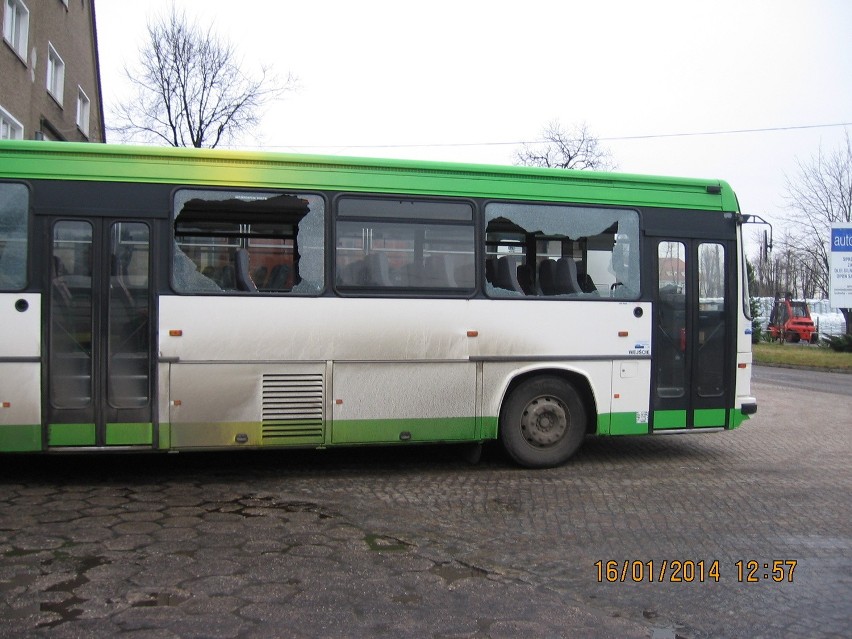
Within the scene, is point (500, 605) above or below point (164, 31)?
below

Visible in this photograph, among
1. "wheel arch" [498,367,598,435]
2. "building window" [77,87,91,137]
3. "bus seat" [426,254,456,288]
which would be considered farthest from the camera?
"building window" [77,87,91,137]

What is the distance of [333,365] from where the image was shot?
7613 mm

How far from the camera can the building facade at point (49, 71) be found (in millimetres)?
19875

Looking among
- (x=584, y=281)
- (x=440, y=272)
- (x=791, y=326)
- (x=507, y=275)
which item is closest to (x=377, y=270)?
(x=440, y=272)

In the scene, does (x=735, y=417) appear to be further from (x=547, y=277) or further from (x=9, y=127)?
(x=9, y=127)

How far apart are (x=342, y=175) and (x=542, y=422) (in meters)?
3.15

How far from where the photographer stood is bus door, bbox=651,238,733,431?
861cm

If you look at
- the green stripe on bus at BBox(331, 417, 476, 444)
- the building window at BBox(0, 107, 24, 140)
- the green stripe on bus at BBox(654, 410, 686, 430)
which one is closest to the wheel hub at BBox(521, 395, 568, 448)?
the green stripe on bus at BBox(331, 417, 476, 444)

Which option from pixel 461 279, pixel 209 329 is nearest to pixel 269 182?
pixel 209 329

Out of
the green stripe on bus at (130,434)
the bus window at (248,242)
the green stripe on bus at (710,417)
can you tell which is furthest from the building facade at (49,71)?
the green stripe on bus at (710,417)

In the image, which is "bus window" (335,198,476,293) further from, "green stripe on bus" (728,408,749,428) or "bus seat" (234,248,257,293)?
"green stripe on bus" (728,408,749,428)

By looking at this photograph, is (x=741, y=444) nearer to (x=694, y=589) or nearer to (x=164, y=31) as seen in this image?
(x=694, y=589)

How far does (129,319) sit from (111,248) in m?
0.65

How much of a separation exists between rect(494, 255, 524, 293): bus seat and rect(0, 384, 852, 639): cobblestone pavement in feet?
6.11
